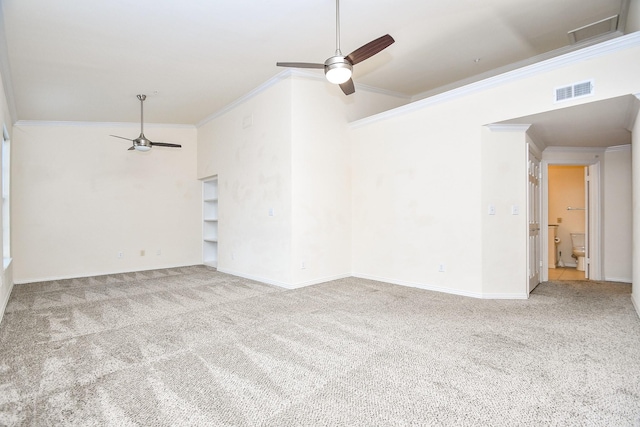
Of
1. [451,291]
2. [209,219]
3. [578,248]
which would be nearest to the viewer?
[451,291]

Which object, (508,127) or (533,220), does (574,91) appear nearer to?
(508,127)

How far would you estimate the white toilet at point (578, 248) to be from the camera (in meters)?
6.70

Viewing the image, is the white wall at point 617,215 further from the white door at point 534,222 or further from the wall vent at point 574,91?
the wall vent at point 574,91

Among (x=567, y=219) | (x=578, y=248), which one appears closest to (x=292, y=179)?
(x=578, y=248)

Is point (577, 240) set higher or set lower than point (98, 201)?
lower

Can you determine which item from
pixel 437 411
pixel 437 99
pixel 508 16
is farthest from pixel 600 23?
pixel 437 411

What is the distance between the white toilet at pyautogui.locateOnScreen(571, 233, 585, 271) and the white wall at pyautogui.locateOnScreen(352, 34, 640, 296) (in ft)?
11.9

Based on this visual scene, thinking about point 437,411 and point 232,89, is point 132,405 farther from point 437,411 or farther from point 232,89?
point 232,89

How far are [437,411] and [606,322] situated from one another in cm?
262

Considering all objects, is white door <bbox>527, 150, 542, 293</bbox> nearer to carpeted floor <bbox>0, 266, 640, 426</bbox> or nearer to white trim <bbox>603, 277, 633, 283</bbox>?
carpeted floor <bbox>0, 266, 640, 426</bbox>

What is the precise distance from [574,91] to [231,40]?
367 cm

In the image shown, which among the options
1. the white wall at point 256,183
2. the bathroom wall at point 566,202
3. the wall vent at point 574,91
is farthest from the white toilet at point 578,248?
the white wall at point 256,183

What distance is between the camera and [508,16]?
3.72 meters

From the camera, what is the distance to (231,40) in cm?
384
